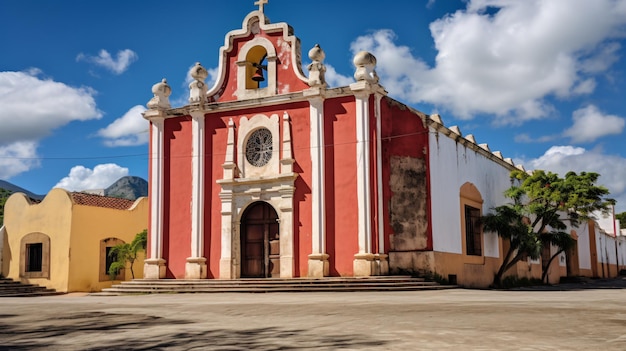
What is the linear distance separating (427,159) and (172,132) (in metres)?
8.15

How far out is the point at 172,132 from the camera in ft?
68.2

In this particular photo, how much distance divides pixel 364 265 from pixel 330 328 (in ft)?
33.9

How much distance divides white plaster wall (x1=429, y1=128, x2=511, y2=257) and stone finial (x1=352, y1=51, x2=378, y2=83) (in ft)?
7.59

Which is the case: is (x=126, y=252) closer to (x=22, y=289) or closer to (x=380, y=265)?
(x=22, y=289)

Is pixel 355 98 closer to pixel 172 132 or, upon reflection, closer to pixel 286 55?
pixel 286 55

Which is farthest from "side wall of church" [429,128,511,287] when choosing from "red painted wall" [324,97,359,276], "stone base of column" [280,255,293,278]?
"stone base of column" [280,255,293,278]

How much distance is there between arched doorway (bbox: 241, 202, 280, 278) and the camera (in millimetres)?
19172

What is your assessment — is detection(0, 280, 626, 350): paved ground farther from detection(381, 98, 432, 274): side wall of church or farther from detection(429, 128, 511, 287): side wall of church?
detection(429, 128, 511, 287): side wall of church

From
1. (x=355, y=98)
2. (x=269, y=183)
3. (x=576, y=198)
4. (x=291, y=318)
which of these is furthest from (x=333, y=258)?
(x=291, y=318)

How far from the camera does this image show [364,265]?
17312 millimetres

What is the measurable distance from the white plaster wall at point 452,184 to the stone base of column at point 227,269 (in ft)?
19.3

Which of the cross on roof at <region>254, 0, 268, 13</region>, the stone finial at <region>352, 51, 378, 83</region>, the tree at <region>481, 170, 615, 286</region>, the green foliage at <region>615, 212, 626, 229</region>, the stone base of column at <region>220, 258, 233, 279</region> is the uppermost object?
the cross on roof at <region>254, 0, 268, 13</region>

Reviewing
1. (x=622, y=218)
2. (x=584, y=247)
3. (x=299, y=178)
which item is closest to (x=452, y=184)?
(x=299, y=178)

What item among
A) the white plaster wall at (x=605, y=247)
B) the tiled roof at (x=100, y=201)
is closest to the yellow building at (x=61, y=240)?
the tiled roof at (x=100, y=201)
